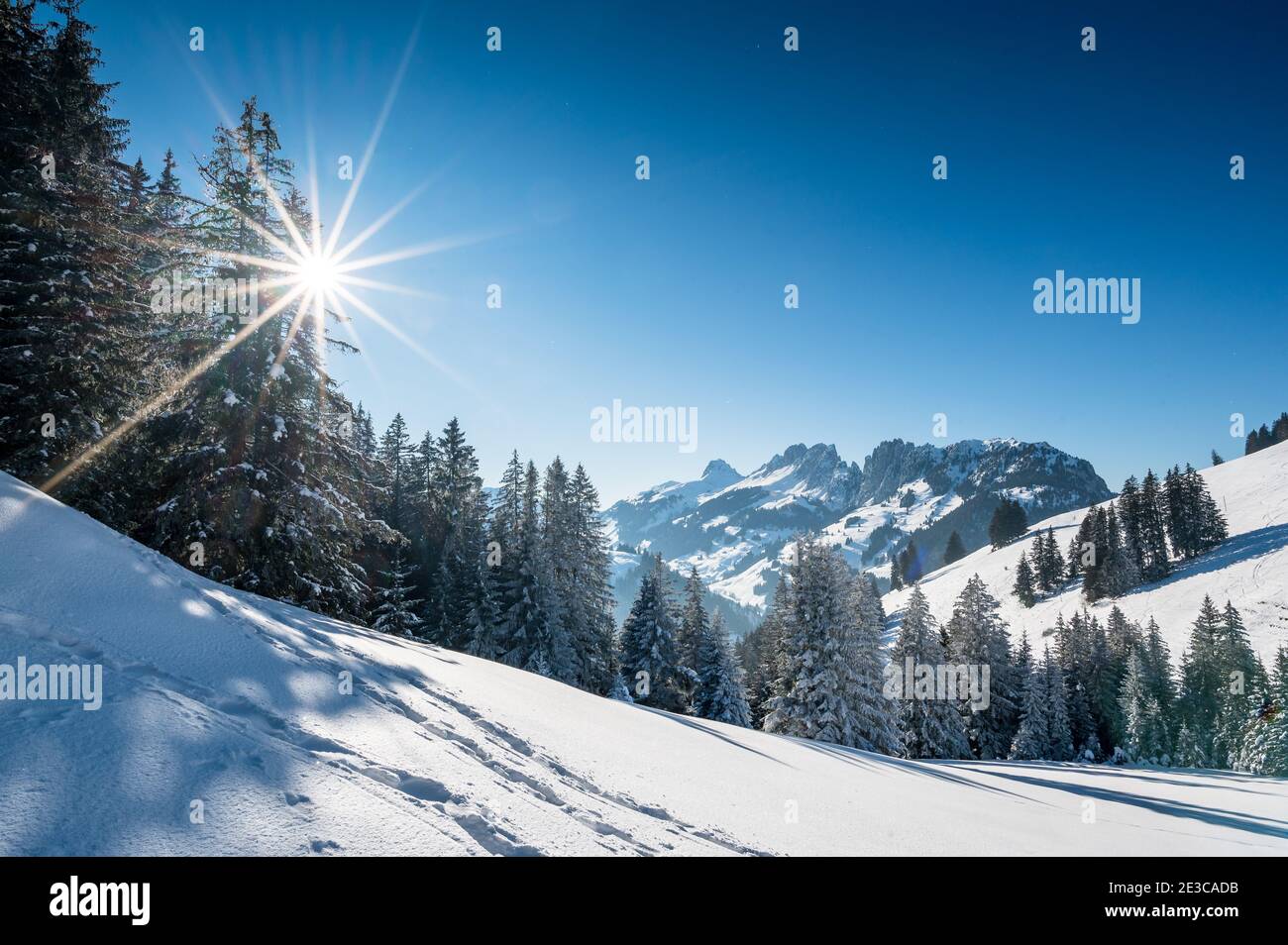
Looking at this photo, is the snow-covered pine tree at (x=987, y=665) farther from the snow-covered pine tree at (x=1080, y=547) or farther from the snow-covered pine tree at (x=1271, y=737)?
the snow-covered pine tree at (x=1080, y=547)

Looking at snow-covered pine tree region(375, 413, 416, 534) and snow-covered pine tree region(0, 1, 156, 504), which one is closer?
snow-covered pine tree region(0, 1, 156, 504)

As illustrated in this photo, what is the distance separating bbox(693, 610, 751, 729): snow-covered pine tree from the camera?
33.1 m

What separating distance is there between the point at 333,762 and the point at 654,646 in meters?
32.1

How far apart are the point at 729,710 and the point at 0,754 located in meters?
33.7

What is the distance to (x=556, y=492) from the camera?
40.4m

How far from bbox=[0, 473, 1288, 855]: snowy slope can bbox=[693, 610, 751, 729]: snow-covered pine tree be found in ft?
83.5

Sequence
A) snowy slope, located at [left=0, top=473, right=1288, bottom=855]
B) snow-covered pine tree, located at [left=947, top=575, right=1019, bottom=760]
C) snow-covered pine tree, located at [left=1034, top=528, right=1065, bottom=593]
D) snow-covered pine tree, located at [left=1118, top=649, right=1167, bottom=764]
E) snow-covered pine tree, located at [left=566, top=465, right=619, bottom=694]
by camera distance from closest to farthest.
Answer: snowy slope, located at [left=0, top=473, right=1288, bottom=855] → snow-covered pine tree, located at [left=566, top=465, right=619, bottom=694] → snow-covered pine tree, located at [left=947, top=575, right=1019, bottom=760] → snow-covered pine tree, located at [left=1118, top=649, right=1167, bottom=764] → snow-covered pine tree, located at [left=1034, top=528, right=1065, bottom=593]

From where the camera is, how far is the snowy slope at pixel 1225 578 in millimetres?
58284

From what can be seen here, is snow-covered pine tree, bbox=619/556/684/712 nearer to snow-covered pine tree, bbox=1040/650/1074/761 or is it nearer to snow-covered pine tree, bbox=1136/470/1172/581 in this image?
snow-covered pine tree, bbox=1040/650/1074/761

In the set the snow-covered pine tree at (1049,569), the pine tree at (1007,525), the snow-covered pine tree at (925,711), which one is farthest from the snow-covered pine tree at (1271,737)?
the pine tree at (1007,525)

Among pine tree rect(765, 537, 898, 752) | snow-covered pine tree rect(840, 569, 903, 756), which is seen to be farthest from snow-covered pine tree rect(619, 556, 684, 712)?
snow-covered pine tree rect(840, 569, 903, 756)
